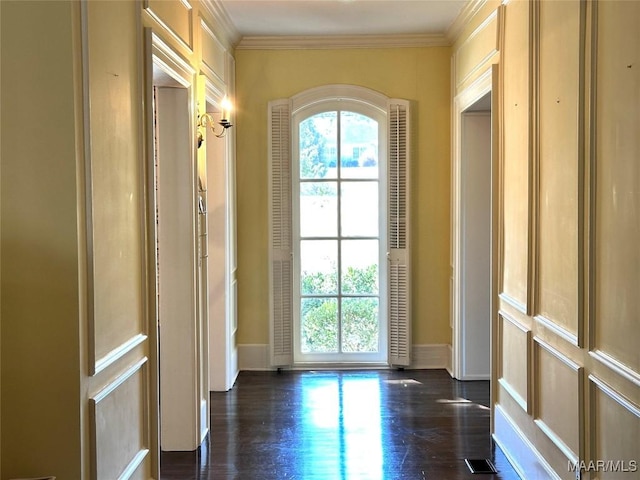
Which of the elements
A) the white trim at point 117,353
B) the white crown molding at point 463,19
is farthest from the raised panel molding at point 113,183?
the white crown molding at point 463,19

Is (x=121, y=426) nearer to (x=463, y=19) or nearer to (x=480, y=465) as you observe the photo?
(x=480, y=465)

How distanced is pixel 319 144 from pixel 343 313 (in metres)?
1.53

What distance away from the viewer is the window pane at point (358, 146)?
5191mm

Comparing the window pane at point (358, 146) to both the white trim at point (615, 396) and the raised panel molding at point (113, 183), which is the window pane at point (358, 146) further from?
the white trim at point (615, 396)

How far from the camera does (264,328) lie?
5.21 m

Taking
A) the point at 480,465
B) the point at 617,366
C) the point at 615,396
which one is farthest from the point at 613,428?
the point at 480,465

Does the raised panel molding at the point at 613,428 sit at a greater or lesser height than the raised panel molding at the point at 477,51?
lesser

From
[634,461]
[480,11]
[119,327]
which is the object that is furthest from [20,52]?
[480,11]

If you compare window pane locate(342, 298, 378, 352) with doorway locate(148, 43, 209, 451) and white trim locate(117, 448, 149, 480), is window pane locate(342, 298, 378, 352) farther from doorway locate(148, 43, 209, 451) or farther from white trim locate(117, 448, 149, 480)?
white trim locate(117, 448, 149, 480)

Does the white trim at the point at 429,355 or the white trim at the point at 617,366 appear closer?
the white trim at the point at 617,366

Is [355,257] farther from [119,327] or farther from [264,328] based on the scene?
[119,327]

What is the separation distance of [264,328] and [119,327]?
9.69 ft

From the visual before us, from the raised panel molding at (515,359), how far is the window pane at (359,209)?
1.94 metres

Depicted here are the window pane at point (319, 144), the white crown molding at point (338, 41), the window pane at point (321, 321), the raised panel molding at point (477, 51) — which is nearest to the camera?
the raised panel molding at point (477, 51)
